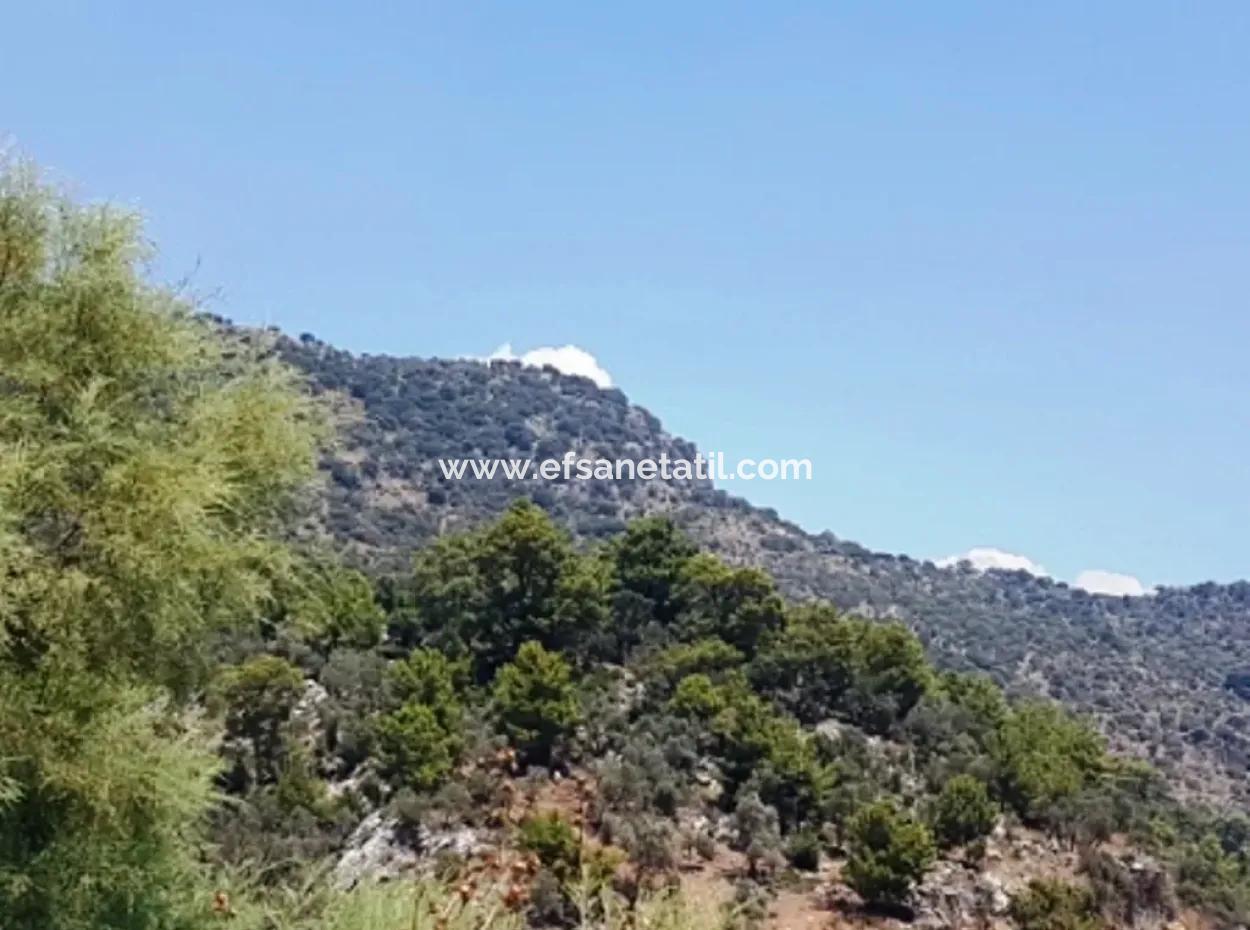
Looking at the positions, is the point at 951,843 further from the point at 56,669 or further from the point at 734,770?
the point at 56,669

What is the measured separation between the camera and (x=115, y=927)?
5.77 metres

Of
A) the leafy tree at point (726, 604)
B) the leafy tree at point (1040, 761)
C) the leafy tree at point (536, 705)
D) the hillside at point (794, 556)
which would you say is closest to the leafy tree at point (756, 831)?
the leafy tree at point (536, 705)

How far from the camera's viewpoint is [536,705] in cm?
2386

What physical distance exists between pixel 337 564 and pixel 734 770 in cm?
1767

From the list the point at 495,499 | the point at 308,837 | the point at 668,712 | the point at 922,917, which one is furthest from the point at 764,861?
the point at 495,499

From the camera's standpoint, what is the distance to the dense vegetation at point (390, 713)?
567 centimetres

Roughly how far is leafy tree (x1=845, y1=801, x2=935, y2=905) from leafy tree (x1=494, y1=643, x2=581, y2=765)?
586 centimetres

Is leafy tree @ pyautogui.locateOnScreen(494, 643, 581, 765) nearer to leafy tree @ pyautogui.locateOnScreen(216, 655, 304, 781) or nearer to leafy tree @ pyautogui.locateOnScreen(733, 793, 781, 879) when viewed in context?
leafy tree @ pyautogui.locateOnScreen(733, 793, 781, 879)

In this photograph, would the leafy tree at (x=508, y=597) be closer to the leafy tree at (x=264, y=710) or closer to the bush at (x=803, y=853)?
the leafy tree at (x=264, y=710)

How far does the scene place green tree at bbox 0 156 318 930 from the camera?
18.3 feet

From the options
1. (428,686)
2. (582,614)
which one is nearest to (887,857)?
(428,686)

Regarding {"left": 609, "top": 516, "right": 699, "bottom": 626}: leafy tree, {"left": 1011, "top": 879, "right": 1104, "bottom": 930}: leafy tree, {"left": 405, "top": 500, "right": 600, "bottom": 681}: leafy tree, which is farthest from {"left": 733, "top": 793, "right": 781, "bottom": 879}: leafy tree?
{"left": 609, "top": 516, "right": 699, "bottom": 626}: leafy tree

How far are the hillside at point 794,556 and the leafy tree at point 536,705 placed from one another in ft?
46.3

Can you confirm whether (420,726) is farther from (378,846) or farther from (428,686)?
(378,846)
